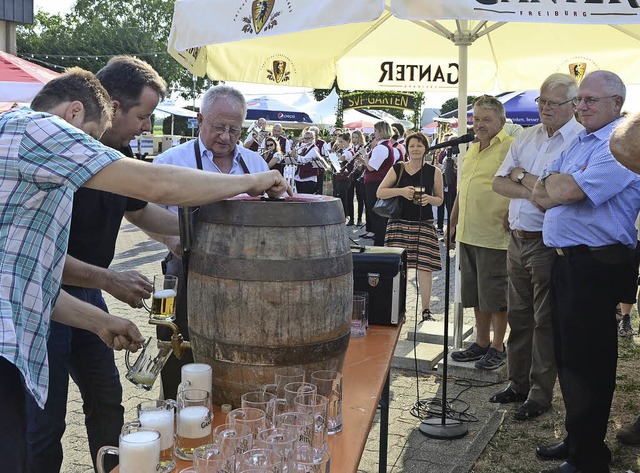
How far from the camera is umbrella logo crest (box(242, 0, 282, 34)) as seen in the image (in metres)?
3.48

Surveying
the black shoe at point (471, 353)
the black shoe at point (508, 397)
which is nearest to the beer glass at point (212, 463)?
the black shoe at point (508, 397)

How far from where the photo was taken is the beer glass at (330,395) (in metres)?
2.02

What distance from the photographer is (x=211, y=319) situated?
202cm

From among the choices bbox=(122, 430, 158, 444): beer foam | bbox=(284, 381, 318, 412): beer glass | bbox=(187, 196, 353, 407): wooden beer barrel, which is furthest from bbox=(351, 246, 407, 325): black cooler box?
bbox=(122, 430, 158, 444): beer foam

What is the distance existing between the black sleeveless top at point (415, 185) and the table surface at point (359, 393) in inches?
130

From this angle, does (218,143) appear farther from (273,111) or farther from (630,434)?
(273,111)

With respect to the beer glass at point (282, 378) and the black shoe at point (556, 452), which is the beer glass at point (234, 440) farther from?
the black shoe at point (556, 452)

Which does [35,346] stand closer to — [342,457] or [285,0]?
[342,457]

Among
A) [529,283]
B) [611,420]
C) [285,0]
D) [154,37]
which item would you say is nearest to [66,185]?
[285,0]

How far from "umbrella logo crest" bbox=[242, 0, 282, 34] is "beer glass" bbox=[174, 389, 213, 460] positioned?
2280 millimetres

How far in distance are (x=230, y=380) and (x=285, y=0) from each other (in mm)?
2155

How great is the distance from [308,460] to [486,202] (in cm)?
389

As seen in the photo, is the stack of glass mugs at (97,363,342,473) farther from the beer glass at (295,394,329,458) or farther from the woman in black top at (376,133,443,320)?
the woman in black top at (376,133,443,320)

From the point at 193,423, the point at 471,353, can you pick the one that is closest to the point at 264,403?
the point at 193,423
